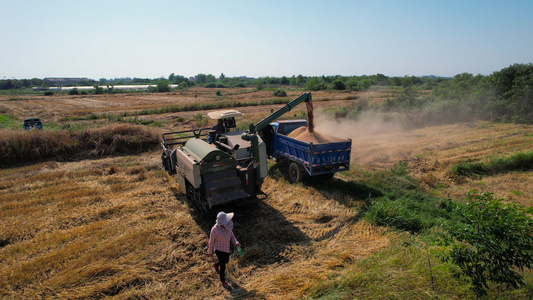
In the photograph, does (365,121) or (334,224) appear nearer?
(334,224)

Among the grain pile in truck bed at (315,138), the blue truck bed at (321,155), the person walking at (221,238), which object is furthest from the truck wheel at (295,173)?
the person walking at (221,238)

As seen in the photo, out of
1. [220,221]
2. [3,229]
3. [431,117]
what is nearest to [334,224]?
[220,221]

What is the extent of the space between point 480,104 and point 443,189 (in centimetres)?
1686

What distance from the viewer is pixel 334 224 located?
752cm

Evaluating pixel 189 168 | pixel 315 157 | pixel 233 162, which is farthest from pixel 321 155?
pixel 189 168

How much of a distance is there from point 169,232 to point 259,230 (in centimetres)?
224

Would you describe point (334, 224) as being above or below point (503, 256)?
below

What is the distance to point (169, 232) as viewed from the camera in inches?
286

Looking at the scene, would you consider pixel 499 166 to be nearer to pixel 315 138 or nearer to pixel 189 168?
pixel 315 138

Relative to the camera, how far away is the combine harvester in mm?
7359

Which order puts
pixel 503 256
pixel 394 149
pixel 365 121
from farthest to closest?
pixel 365 121, pixel 394 149, pixel 503 256

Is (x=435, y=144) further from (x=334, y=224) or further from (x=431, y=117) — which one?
(x=334, y=224)

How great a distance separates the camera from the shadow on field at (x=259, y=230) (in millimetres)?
6316

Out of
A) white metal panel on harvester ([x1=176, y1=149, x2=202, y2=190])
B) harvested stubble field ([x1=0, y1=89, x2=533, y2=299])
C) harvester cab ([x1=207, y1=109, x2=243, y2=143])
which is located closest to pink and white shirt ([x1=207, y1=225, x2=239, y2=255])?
harvested stubble field ([x1=0, y1=89, x2=533, y2=299])
